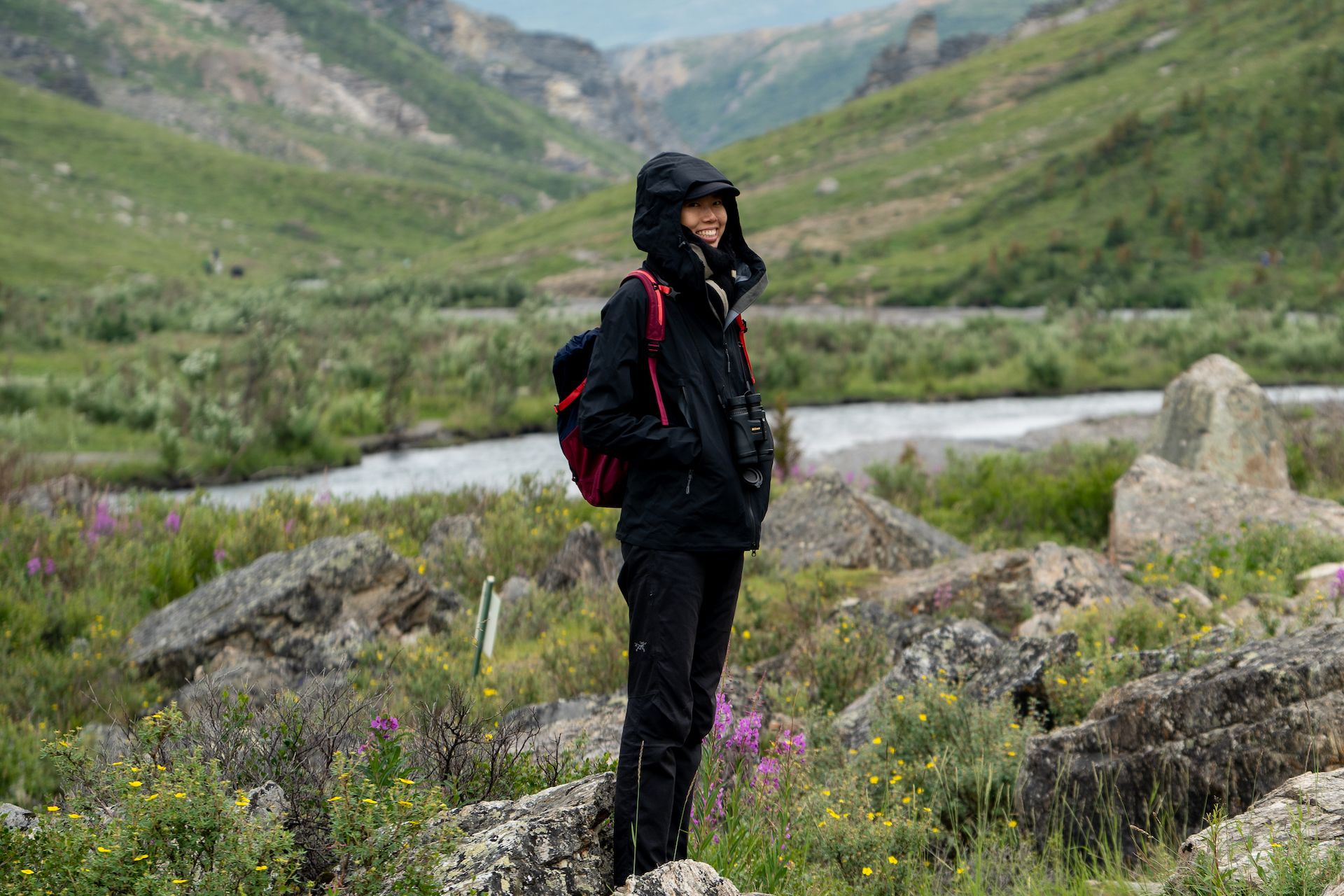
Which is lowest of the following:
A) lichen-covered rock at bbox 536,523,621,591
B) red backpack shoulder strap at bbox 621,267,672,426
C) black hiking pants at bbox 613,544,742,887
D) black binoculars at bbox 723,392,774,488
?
lichen-covered rock at bbox 536,523,621,591

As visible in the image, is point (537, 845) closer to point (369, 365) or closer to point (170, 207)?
point (369, 365)

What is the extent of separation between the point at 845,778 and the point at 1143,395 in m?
23.7

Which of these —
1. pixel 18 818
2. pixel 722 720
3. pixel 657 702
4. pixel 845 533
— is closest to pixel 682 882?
pixel 657 702

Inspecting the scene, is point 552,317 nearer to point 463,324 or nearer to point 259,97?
point 463,324

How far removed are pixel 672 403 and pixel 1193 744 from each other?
255 cm

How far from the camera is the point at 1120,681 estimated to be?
5.61 meters

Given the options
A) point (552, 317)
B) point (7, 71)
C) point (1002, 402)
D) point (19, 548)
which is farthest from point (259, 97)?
point (19, 548)

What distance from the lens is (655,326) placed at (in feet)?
12.1

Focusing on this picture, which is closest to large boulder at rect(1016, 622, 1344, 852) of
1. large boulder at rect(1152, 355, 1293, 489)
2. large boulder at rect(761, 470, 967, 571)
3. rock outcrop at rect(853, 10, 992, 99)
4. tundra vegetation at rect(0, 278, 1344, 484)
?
large boulder at rect(761, 470, 967, 571)

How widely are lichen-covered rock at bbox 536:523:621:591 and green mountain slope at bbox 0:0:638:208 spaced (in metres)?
122

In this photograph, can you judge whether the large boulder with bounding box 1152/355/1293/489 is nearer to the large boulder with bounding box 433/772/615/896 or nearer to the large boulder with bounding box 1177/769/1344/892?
the large boulder with bounding box 1177/769/1344/892

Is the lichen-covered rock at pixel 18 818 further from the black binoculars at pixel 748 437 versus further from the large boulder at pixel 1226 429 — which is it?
the large boulder at pixel 1226 429

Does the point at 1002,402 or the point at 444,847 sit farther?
the point at 1002,402

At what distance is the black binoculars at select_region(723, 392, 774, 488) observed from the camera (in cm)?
370
